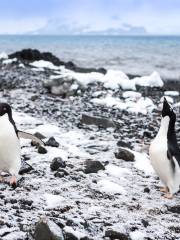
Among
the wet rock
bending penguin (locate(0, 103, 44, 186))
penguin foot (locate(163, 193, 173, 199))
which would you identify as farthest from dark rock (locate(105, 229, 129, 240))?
bending penguin (locate(0, 103, 44, 186))

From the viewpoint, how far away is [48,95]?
11.0m

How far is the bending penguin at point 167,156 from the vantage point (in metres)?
4.76

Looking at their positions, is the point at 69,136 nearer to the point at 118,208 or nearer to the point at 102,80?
the point at 118,208

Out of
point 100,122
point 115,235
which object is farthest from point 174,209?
point 100,122

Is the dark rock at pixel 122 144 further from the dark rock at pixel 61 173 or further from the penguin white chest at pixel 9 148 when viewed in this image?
the penguin white chest at pixel 9 148

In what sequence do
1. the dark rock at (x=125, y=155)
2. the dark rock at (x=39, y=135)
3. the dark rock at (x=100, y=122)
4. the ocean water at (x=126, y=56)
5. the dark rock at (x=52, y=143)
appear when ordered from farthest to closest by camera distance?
the ocean water at (x=126, y=56) < the dark rock at (x=100, y=122) < the dark rock at (x=39, y=135) < the dark rock at (x=52, y=143) < the dark rock at (x=125, y=155)

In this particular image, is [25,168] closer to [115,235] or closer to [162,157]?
[162,157]

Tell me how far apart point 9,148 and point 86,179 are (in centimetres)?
90

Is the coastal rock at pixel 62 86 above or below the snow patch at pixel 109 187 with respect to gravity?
above

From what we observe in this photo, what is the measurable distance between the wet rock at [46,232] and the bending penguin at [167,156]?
164cm

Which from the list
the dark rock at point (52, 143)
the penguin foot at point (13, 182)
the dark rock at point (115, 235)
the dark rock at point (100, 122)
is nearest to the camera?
the dark rock at point (115, 235)

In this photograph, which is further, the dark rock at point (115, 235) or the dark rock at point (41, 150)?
the dark rock at point (41, 150)

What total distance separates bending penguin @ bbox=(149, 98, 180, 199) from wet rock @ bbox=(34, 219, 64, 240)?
164cm

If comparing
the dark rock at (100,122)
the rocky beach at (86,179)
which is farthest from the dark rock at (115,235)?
the dark rock at (100,122)
